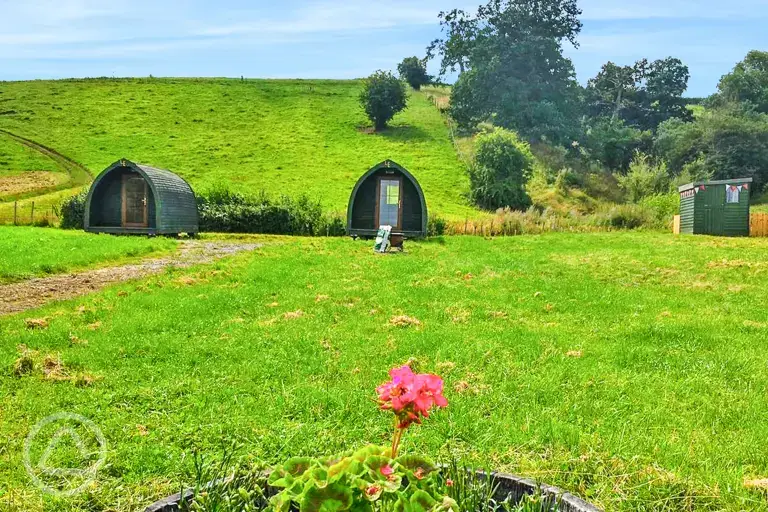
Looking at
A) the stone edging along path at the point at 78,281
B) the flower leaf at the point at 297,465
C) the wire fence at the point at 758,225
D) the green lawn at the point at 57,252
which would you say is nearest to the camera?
the flower leaf at the point at 297,465

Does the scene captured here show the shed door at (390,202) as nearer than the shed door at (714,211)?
No

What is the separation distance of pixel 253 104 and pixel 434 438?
7201 centimetres

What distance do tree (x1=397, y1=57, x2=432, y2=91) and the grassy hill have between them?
24.4 feet

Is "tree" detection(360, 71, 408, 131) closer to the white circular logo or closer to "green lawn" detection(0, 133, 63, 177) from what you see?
"green lawn" detection(0, 133, 63, 177)

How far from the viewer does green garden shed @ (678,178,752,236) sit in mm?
27594

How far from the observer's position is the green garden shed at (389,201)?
2936cm

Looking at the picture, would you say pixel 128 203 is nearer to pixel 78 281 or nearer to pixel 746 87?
pixel 78 281

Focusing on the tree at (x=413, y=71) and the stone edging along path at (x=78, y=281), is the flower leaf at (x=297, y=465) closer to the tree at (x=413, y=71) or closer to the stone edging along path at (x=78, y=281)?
the stone edging along path at (x=78, y=281)

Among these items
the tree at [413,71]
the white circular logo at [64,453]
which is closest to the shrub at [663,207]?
the white circular logo at [64,453]

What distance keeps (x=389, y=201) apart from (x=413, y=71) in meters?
63.4

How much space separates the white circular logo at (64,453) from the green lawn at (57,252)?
9.68 meters

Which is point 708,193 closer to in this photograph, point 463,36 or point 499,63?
point 499,63

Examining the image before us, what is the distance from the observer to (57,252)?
1731 cm

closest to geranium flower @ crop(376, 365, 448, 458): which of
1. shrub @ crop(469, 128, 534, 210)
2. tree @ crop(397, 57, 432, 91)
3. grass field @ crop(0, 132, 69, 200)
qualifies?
shrub @ crop(469, 128, 534, 210)
